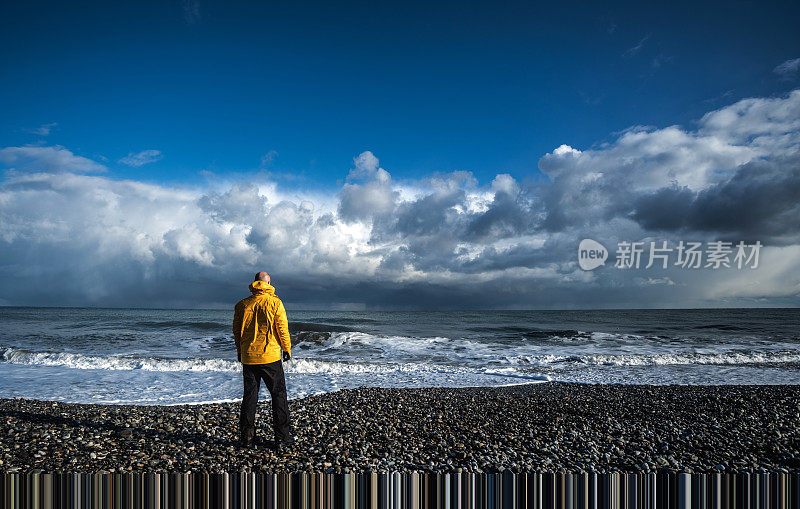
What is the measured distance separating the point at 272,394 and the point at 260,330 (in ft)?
3.44

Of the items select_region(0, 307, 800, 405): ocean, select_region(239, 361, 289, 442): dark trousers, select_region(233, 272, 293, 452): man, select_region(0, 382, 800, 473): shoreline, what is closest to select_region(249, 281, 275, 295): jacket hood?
select_region(233, 272, 293, 452): man

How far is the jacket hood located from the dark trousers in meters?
1.15

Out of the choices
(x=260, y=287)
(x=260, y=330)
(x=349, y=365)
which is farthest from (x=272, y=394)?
(x=349, y=365)

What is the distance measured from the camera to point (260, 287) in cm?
645

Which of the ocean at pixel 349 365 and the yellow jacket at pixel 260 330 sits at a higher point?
the yellow jacket at pixel 260 330

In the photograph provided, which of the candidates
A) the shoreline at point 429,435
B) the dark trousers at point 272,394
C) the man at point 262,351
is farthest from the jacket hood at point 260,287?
the shoreline at point 429,435

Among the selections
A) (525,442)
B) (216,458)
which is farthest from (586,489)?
(216,458)

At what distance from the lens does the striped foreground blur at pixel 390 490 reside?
16.2 feet

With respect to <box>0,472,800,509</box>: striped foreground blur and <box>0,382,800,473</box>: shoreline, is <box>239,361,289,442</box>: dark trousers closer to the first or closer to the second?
<box>0,382,800,473</box>: shoreline

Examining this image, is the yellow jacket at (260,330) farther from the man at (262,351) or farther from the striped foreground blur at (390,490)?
the striped foreground blur at (390,490)

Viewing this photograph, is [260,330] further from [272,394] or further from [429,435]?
[429,435]

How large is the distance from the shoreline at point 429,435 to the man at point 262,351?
376mm

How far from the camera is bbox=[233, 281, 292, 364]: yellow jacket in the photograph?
6.29m

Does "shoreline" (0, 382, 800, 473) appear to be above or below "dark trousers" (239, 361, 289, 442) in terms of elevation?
below
